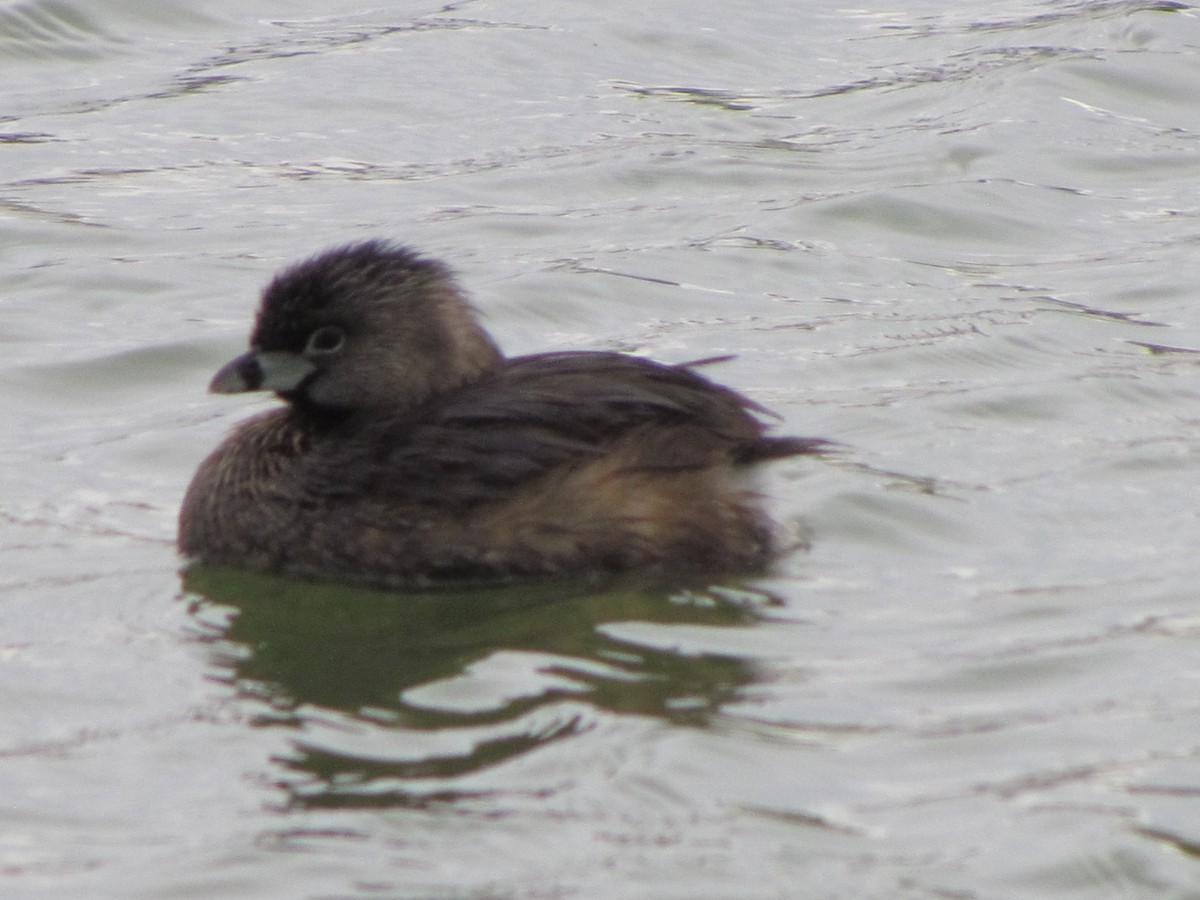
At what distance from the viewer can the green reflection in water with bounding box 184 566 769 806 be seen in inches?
206

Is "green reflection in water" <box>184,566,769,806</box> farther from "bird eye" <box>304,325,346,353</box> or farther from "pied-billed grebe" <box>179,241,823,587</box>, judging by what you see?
"bird eye" <box>304,325,346,353</box>

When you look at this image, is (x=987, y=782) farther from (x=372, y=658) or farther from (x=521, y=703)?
(x=372, y=658)

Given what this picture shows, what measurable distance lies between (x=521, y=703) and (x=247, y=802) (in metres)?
0.83

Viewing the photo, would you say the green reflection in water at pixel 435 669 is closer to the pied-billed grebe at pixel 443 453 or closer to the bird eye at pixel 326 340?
the pied-billed grebe at pixel 443 453

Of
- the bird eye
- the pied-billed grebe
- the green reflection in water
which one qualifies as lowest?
the green reflection in water

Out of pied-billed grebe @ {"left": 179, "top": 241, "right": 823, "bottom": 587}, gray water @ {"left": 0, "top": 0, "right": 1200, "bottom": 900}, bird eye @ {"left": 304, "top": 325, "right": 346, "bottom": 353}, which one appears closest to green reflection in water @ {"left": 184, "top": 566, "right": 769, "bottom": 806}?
gray water @ {"left": 0, "top": 0, "right": 1200, "bottom": 900}

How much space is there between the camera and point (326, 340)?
6.84 meters

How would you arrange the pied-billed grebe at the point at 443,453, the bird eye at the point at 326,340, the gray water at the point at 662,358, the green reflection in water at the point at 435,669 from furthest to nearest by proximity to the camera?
1. the bird eye at the point at 326,340
2. the pied-billed grebe at the point at 443,453
3. the green reflection in water at the point at 435,669
4. the gray water at the point at 662,358

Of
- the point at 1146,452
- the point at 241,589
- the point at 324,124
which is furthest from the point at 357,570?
the point at 324,124

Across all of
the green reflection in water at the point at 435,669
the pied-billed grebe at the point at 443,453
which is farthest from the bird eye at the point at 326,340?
the green reflection in water at the point at 435,669

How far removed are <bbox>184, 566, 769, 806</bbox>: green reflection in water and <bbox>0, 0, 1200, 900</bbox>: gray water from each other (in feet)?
0.05

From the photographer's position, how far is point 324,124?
1166 cm

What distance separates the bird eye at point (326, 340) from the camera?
22.4 feet

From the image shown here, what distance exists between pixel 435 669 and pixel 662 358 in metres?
3.03
